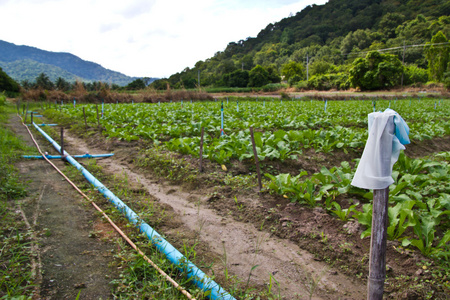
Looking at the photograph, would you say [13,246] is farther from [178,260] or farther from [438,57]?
[438,57]

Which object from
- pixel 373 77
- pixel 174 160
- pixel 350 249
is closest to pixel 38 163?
pixel 174 160

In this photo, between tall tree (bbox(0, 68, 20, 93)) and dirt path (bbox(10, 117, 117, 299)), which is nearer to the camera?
dirt path (bbox(10, 117, 117, 299))

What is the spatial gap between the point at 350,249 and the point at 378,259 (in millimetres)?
1085

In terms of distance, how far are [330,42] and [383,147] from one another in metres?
104

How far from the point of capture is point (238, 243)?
3.17 m

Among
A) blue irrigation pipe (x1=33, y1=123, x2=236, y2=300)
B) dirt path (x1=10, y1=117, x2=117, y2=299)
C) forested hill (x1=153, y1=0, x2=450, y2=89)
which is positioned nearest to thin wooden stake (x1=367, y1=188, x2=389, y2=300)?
blue irrigation pipe (x1=33, y1=123, x2=236, y2=300)

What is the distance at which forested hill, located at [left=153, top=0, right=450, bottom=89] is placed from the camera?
6041 centimetres

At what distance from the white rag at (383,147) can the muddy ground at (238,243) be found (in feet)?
3.91

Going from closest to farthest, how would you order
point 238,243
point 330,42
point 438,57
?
point 238,243, point 438,57, point 330,42

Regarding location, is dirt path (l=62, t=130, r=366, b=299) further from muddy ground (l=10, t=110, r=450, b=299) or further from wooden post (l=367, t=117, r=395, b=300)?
wooden post (l=367, t=117, r=395, b=300)

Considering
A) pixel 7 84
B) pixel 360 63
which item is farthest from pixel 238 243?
pixel 360 63

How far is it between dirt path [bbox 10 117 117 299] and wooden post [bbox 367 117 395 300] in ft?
6.41

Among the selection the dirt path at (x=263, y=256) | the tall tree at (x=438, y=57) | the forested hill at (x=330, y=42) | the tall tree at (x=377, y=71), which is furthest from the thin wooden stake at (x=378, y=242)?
the tall tree at (x=438, y=57)

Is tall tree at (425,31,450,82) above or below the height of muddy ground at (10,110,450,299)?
above
